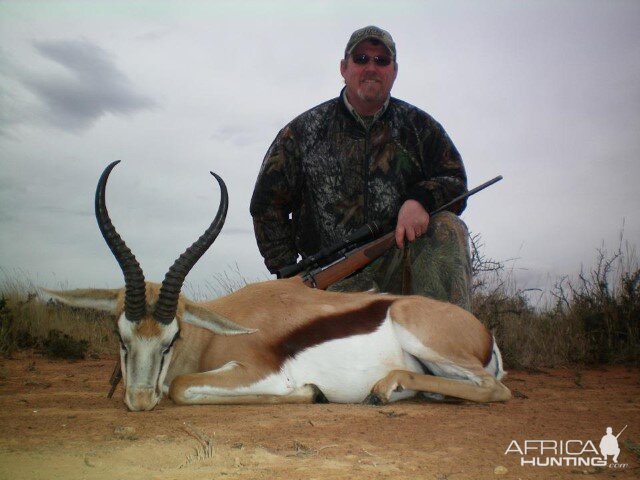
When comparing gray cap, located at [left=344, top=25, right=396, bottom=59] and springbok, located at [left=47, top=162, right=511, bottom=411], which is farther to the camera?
gray cap, located at [left=344, top=25, right=396, bottom=59]

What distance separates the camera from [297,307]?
4.49 m

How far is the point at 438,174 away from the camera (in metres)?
6.45

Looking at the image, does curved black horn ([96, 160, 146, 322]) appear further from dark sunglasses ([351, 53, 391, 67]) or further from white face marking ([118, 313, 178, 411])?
dark sunglasses ([351, 53, 391, 67])

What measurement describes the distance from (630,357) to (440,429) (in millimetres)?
4999

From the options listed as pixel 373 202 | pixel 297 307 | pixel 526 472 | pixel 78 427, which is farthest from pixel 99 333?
pixel 526 472

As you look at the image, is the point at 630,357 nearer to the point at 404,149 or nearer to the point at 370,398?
the point at 404,149

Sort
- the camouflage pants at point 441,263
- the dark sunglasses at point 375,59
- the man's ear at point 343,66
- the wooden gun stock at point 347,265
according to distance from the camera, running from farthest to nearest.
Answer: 1. the man's ear at point 343,66
2. the dark sunglasses at point 375,59
3. the camouflage pants at point 441,263
4. the wooden gun stock at point 347,265

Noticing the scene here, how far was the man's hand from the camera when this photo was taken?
5645 mm

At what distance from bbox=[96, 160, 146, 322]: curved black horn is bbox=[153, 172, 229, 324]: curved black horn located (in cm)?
12

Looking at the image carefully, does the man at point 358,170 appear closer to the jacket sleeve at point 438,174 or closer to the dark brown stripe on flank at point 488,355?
the jacket sleeve at point 438,174

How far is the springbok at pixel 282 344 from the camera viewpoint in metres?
3.87

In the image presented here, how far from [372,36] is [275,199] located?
Result: 2.02 m

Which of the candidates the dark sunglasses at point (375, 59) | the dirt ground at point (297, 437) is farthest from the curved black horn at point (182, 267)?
the dark sunglasses at point (375, 59)

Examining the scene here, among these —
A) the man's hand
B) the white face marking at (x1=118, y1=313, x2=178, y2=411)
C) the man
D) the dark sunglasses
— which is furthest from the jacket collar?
the white face marking at (x1=118, y1=313, x2=178, y2=411)
